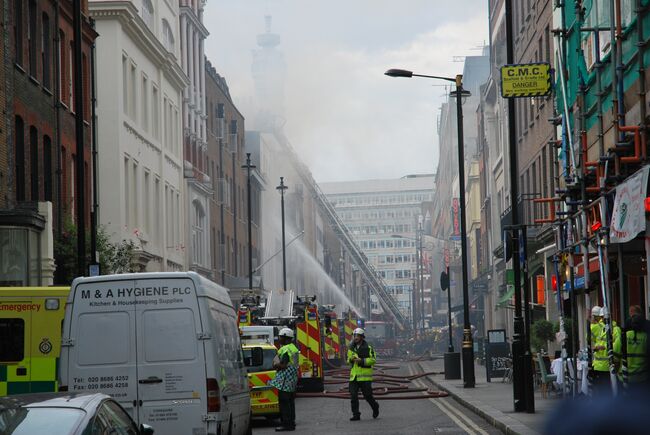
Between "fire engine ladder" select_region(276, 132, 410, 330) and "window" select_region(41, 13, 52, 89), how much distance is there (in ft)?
236

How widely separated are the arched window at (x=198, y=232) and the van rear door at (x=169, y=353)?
147 ft

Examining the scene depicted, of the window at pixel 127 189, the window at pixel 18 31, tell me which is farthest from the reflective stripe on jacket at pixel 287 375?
the window at pixel 127 189

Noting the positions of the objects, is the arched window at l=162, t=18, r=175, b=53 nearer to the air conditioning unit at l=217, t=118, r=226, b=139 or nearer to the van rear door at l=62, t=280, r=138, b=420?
the air conditioning unit at l=217, t=118, r=226, b=139

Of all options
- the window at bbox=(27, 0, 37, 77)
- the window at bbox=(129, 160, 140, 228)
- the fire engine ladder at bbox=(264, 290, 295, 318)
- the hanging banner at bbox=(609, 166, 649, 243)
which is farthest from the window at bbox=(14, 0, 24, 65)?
the hanging banner at bbox=(609, 166, 649, 243)

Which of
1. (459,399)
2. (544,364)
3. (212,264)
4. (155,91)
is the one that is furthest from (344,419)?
(212,264)

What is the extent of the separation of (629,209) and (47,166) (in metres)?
21.4

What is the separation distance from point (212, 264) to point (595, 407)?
197 feet

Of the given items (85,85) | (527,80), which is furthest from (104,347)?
(85,85)

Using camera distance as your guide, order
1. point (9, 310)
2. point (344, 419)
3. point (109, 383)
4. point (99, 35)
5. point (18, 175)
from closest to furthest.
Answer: point (109, 383), point (9, 310), point (344, 419), point (18, 175), point (99, 35)

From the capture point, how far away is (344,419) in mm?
24641

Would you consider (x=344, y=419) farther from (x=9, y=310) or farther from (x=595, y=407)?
(x=595, y=407)

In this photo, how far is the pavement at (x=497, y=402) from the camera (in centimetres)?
1934

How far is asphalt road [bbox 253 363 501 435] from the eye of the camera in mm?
21250

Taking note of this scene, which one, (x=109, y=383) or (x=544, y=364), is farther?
(x=544, y=364)
